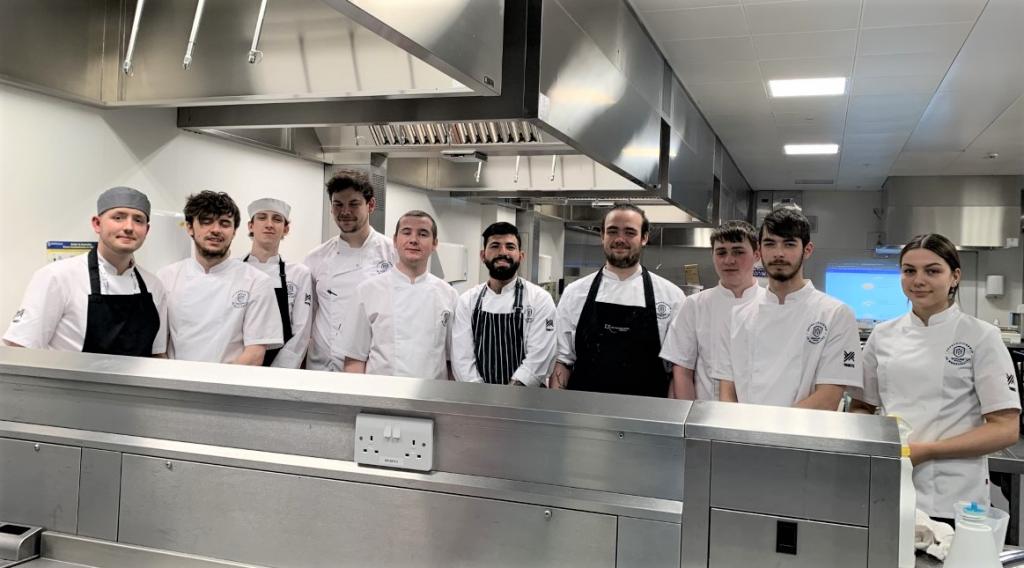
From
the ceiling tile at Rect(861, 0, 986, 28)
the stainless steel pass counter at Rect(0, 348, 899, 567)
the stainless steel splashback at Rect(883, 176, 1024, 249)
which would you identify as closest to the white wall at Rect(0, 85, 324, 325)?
the stainless steel pass counter at Rect(0, 348, 899, 567)

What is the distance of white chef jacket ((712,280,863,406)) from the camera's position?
6.91 feet

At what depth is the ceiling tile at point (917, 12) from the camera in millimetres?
2885

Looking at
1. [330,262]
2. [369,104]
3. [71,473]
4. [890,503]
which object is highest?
[369,104]

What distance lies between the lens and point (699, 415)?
3.81ft

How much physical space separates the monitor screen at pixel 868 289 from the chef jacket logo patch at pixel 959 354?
4.69m

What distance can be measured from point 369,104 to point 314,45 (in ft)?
1.07

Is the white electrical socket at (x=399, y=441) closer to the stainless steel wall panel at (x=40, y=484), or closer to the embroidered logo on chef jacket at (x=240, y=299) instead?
the stainless steel wall panel at (x=40, y=484)

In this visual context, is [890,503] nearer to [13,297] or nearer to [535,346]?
[535,346]

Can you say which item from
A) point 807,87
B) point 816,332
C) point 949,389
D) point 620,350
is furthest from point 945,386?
point 807,87

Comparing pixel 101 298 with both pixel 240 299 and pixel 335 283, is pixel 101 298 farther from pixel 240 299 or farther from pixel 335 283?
pixel 335 283

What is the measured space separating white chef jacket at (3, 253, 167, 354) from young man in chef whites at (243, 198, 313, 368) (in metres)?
0.53

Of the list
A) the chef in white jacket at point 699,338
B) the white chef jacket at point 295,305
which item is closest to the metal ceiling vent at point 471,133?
the white chef jacket at point 295,305

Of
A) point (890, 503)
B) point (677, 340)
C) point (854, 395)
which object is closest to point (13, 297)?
point (677, 340)

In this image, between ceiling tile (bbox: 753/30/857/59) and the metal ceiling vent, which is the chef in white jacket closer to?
the metal ceiling vent
